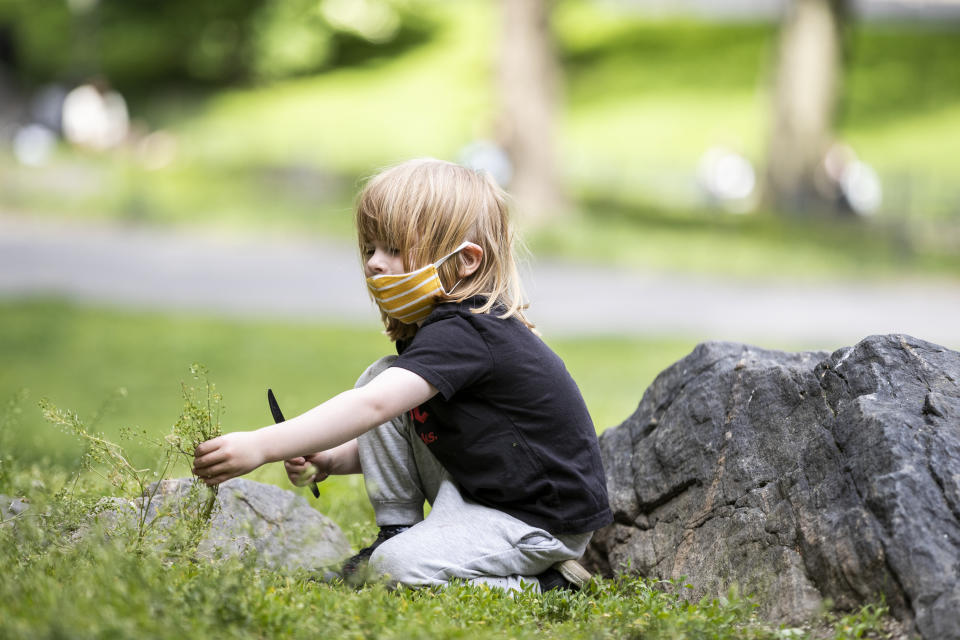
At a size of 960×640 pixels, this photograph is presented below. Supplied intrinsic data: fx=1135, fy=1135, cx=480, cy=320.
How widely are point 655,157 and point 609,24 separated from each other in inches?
514

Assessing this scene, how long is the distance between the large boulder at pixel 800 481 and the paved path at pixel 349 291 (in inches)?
296

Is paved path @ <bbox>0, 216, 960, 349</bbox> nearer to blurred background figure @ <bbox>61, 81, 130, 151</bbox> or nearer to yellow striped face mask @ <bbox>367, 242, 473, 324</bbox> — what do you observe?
blurred background figure @ <bbox>61, 81, 130, 151</bbox>

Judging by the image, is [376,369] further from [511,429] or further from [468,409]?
[511,429]

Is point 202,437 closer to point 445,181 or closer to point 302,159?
point 445,181

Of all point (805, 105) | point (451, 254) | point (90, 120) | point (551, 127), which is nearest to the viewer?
point (451, 254)

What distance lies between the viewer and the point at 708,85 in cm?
3375

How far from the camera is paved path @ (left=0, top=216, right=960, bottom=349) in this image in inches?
491

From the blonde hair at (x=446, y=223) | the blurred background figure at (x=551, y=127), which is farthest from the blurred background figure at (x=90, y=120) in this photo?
the blonde hair at (x=446, y=223)

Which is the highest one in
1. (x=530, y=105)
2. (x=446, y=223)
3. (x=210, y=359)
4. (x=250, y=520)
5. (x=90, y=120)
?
(x=90, y=120)

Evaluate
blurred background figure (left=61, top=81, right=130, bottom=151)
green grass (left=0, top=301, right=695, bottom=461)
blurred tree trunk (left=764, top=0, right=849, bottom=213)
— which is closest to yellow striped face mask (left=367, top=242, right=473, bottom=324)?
green grass (left=0, top=301, right=695, bottom=461)

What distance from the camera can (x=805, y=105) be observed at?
1942cm

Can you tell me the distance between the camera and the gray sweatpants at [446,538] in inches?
132

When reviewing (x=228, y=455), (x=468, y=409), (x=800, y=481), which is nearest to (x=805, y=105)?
(x=800, y=481)

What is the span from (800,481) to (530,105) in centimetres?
1373
